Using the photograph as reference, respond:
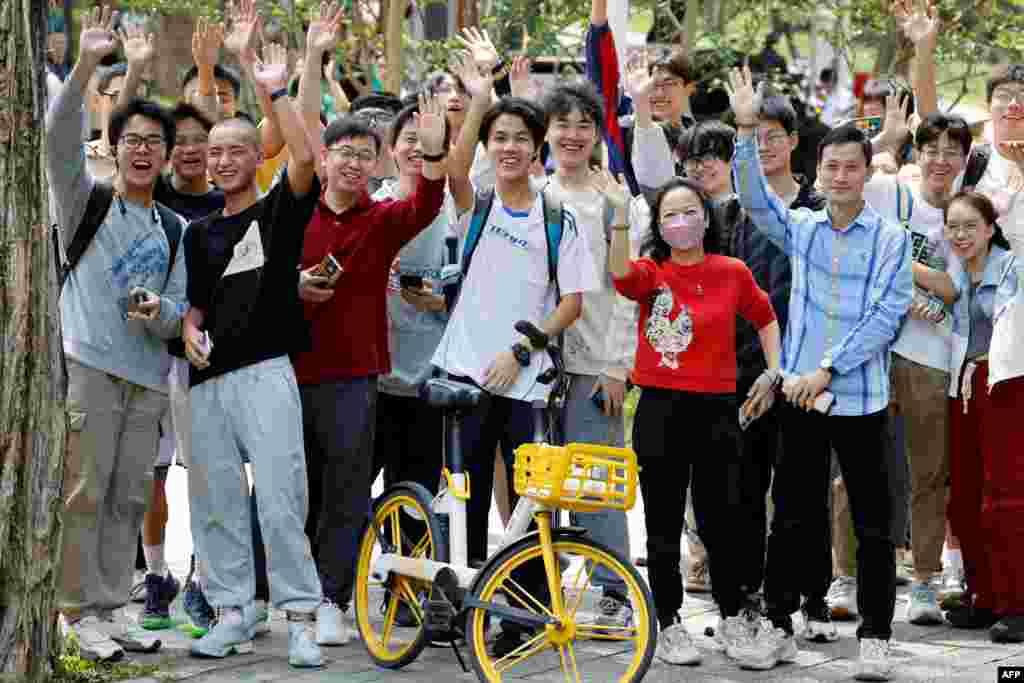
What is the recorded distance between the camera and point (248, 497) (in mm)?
6879

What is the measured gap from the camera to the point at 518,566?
634 centimetres

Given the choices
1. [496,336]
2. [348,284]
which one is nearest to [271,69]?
[348,284]

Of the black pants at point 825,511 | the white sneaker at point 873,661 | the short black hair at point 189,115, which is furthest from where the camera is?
the short black hair at point 189,115

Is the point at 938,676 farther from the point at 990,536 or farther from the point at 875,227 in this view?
the point at 875,227

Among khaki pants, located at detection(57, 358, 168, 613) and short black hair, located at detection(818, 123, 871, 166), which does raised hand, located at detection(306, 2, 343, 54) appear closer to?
khaki pants, located at detection(57, 358, 168, 613)

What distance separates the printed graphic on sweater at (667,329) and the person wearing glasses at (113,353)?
1832 mm

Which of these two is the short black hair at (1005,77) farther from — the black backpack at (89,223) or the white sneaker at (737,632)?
the black backpack at (89,223)

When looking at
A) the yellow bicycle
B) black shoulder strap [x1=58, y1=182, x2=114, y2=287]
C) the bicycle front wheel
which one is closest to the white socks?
the yellow bicycle

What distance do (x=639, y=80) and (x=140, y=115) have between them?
6.70 feet

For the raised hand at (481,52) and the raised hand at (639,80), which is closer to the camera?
the raised hand at (481,52)

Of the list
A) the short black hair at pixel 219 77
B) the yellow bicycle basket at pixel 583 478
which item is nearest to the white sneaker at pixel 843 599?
the yellow bicycle basket at pixel 583 478

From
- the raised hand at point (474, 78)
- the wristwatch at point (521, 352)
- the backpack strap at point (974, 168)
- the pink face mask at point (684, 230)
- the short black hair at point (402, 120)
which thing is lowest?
the wristwatch at point (521, 352)

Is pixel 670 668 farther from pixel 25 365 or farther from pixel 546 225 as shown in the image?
pixel 25 365

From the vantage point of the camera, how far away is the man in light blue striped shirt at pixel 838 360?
6.64 metres
